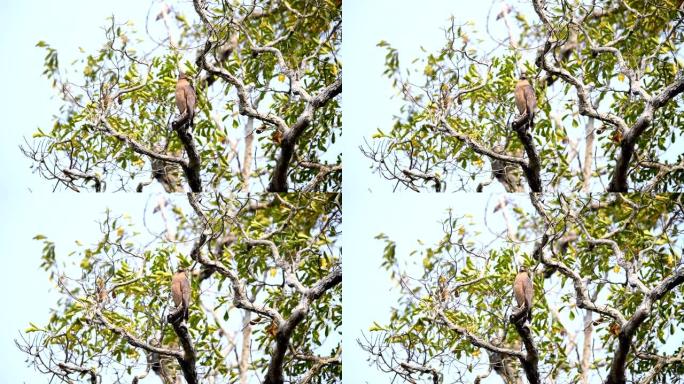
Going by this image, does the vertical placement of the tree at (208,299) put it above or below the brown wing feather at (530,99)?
below

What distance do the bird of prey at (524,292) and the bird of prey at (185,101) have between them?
4.69 ft

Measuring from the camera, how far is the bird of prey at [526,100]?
12.2 ft

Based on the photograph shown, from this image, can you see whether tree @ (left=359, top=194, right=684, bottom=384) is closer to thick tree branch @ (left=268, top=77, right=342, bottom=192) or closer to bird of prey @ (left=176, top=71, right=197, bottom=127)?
thick tree branch @ (left=268, top=77, right=342, bottom=192)

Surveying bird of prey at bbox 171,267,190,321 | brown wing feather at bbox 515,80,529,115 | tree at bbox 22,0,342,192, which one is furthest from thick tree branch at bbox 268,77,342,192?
brown wing feather at bbox 515,80,529,115

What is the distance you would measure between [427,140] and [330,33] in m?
0.59

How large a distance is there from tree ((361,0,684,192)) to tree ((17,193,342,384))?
21.9 inches

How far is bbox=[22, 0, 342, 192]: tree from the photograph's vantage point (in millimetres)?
3672

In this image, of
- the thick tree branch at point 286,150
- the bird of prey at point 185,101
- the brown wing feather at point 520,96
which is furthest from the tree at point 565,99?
the bird of prey at point 185,101

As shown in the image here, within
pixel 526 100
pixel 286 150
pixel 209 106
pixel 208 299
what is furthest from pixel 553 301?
pixel 209 106

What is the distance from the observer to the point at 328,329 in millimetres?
3740

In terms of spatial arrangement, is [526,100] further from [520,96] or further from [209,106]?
[209,106]

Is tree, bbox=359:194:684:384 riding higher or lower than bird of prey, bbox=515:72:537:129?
lower

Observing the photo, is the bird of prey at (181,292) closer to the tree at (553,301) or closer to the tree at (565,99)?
the tree at (553,301)

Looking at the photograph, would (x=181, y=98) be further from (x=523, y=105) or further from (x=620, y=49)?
(x=620, y=49)
